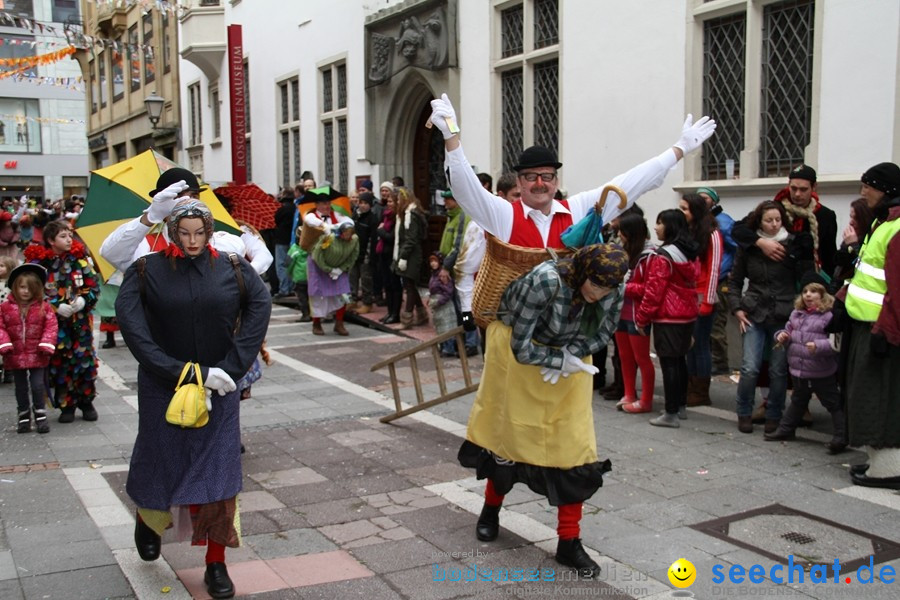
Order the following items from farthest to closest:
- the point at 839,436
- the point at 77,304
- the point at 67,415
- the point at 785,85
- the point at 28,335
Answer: the point at 785,85 < the point at 67,415 < the point at 77,304 < the point at 28,335 < the point at 839,436

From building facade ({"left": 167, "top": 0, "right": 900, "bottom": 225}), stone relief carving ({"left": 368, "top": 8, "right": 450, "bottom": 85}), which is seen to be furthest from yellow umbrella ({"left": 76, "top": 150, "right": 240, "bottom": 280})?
stone relief carving ({"left": 368, "top": 8, "right": 450, "bottom": 85})

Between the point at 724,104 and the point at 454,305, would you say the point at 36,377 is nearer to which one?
the point at 454,305

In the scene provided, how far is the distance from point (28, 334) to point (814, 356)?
19.0 ft

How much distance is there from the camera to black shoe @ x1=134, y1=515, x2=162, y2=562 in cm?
434

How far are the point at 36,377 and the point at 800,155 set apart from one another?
7.03 meters

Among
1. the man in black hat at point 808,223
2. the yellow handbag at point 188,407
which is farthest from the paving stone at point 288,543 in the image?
the man in black hat at point 808,223

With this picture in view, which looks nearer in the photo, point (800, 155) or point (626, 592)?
point (626, 592)

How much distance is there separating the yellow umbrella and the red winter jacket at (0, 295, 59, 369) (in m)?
1.09

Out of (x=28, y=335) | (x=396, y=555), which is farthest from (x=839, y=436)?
(x=28, y=335)

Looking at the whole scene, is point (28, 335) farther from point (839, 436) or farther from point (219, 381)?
point (839, 436)

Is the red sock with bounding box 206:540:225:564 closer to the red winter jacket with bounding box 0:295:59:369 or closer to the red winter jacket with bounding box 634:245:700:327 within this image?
the red winter jacket with bounding box 0:295:59:369

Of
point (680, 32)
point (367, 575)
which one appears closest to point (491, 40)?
point (680, 32)

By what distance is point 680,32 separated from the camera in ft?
32.5

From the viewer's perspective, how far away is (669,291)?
7.25 m
